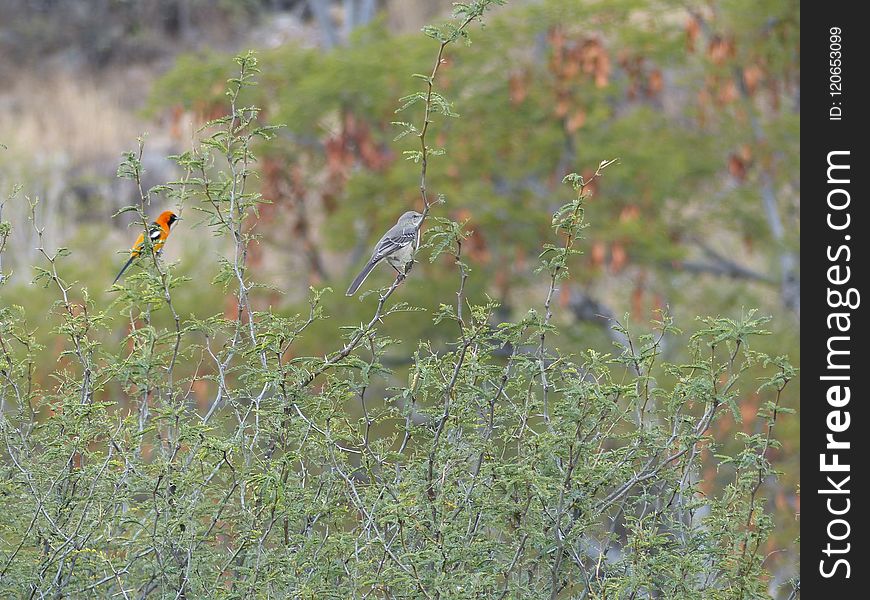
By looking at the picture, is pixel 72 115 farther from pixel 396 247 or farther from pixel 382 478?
pixel 382 478

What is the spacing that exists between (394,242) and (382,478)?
272 centimetres

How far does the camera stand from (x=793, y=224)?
18.3 metres

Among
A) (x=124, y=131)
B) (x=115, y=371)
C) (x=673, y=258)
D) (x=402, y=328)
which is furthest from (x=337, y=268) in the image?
(x=115, y=371)

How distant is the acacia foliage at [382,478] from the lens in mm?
4512

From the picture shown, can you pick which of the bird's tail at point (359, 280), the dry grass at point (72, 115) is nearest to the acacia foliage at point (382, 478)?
the bird's tail at point (359, 280)

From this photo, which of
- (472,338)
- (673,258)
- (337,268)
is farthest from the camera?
(337,268)

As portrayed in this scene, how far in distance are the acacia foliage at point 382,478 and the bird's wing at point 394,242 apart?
2060 mm

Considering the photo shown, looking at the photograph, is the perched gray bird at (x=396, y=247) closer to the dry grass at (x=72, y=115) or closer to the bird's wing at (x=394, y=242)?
the bird's wing at (x=394, y=242)

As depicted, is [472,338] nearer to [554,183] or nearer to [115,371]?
[115,371]

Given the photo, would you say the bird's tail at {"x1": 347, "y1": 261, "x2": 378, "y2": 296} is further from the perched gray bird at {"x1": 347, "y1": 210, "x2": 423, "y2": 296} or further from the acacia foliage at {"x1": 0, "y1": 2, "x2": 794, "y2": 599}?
the acacia foliage at {"x1": 0, "y1": 2, "x2": 794, "y2": 599}

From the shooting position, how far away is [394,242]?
7.19 metres

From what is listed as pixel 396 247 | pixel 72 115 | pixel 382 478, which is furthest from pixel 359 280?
pixel 72 115

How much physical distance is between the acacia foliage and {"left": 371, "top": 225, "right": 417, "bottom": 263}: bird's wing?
6.76ft

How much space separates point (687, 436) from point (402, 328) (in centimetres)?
1287
